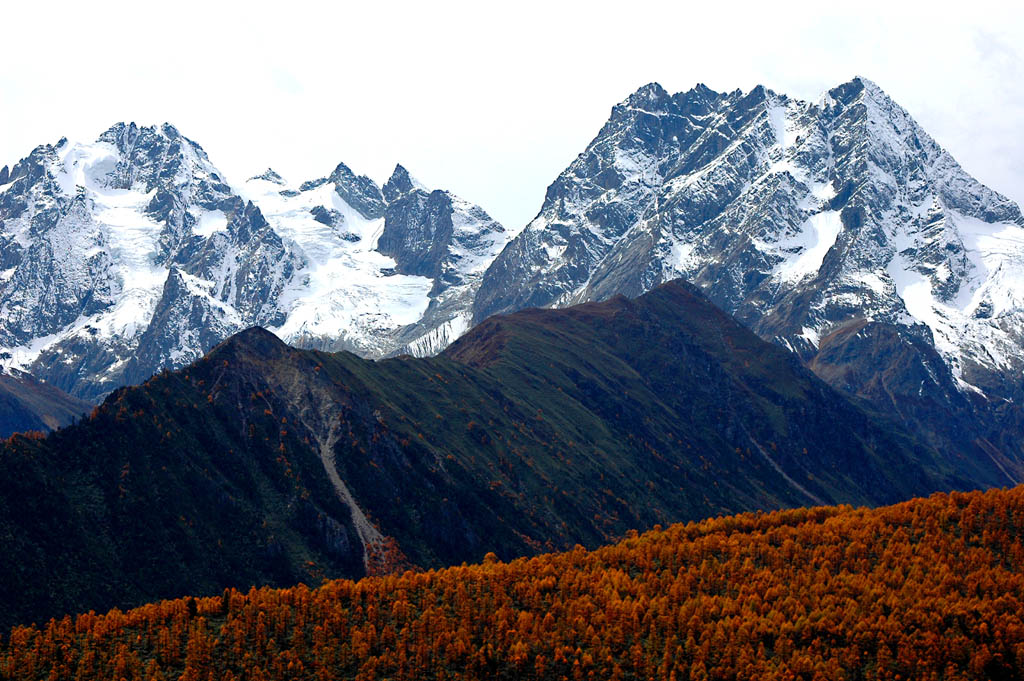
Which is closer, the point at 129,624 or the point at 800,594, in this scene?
the point at 129,624

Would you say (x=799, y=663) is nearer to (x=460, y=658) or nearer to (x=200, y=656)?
(x=460, y=658)

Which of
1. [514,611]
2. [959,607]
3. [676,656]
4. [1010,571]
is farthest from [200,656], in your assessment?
[1010,571]

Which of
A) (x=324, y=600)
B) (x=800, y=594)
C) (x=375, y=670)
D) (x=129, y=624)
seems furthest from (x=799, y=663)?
(x=129, y=624)

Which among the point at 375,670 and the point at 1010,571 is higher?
the point at 1010,571

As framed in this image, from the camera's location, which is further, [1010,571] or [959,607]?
[1010,571]

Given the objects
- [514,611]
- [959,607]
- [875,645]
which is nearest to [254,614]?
[514,611]

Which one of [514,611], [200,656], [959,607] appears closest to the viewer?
[200,656]

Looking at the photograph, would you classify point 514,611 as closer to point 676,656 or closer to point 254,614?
point 676,656

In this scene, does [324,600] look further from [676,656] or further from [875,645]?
[875,645]

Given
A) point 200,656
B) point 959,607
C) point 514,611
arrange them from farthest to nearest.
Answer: point 514,611 → point 959,607 → point 200,656
